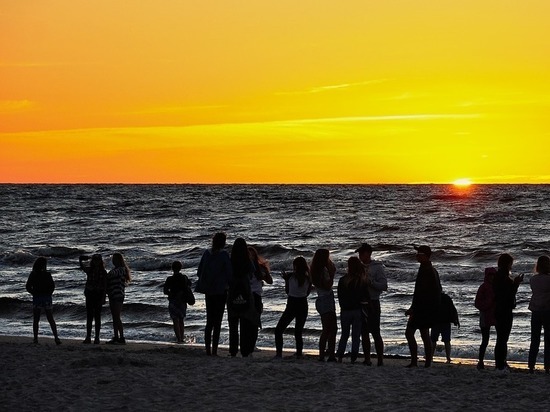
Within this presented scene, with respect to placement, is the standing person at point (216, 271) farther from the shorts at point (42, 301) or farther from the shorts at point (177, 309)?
the shorts at point (42, 301)

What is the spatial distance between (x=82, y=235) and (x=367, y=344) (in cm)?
4699

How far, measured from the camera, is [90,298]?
16.6 metres

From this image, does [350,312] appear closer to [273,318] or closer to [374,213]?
[273,318]

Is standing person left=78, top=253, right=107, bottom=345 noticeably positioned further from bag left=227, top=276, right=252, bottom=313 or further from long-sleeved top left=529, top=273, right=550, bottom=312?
long-sleeved top left=529, top=273, right=550, bottom=312

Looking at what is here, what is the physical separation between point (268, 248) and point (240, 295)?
109 feet

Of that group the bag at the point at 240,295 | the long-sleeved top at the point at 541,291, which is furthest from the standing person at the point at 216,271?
→ the long-sleeved top at the point at 541,291

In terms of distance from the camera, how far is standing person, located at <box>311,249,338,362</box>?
13688mm

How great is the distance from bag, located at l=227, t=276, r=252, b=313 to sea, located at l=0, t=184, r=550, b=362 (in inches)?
184

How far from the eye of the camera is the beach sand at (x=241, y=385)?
34.4ft

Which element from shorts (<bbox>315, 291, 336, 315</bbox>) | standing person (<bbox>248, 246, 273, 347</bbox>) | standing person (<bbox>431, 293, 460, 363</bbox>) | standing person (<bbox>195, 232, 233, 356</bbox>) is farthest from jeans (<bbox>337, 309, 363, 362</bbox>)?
standing person (<bbox>195, 232, 233, 356</bbox>)

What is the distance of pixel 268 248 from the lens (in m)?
47.0

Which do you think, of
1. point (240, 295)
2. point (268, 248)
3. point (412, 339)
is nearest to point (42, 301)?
point (240, 295)

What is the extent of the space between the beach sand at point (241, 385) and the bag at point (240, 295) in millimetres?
742

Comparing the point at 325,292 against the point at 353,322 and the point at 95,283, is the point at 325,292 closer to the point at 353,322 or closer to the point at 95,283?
the point at 353,322
